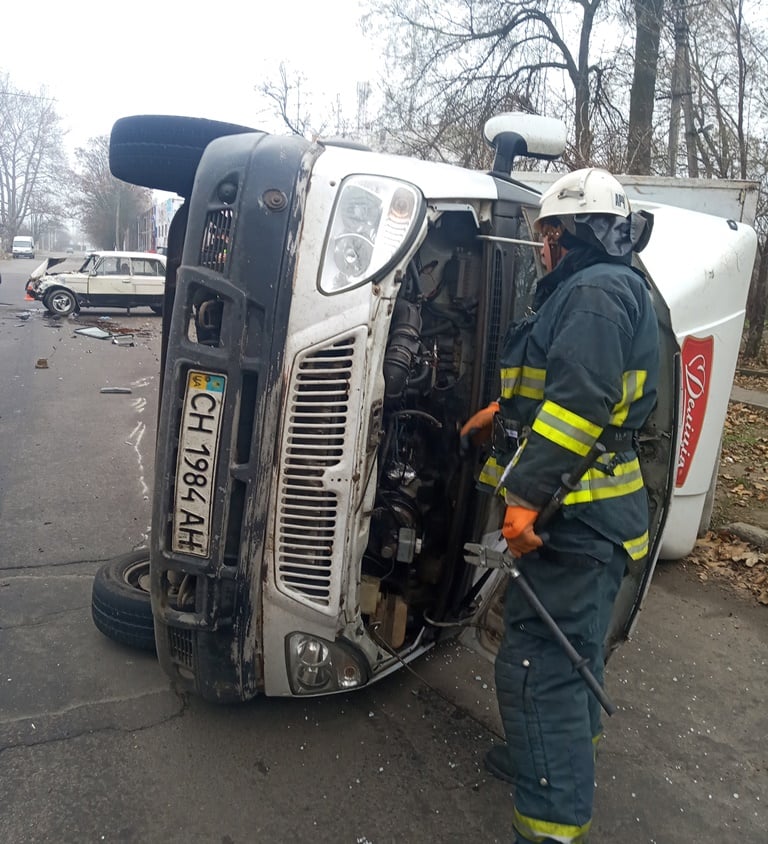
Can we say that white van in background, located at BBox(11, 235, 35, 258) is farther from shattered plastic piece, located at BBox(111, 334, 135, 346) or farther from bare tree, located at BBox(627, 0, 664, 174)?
bare tree, located at BBox(627, 0, 664, 174)

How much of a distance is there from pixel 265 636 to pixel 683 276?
2694mm

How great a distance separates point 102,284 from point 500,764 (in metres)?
17.9

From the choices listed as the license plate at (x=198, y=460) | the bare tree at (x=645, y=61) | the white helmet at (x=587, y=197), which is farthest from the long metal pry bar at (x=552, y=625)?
the bare tree at (x=645, y=61)

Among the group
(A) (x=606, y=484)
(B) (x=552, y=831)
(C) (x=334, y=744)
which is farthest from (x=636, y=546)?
(C) (x=334, y=744)

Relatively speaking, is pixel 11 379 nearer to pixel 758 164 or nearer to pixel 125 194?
pixel 758 164

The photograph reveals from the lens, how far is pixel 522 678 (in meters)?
2.15

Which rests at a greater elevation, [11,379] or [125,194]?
[125,194]

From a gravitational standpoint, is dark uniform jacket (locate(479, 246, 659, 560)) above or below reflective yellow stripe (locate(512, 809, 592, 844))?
above

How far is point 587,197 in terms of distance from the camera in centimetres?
214

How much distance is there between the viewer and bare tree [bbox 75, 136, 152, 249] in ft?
168

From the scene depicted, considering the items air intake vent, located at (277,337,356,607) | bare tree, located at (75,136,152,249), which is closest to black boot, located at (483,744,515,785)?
air intake vent, located at (277,337,356,607)

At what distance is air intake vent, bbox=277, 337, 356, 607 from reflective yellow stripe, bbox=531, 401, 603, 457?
23.6 inches

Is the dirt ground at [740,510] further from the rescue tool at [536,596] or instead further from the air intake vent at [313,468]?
the air intake vent at [313,468]

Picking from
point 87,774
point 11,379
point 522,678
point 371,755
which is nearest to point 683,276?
point 522,678
